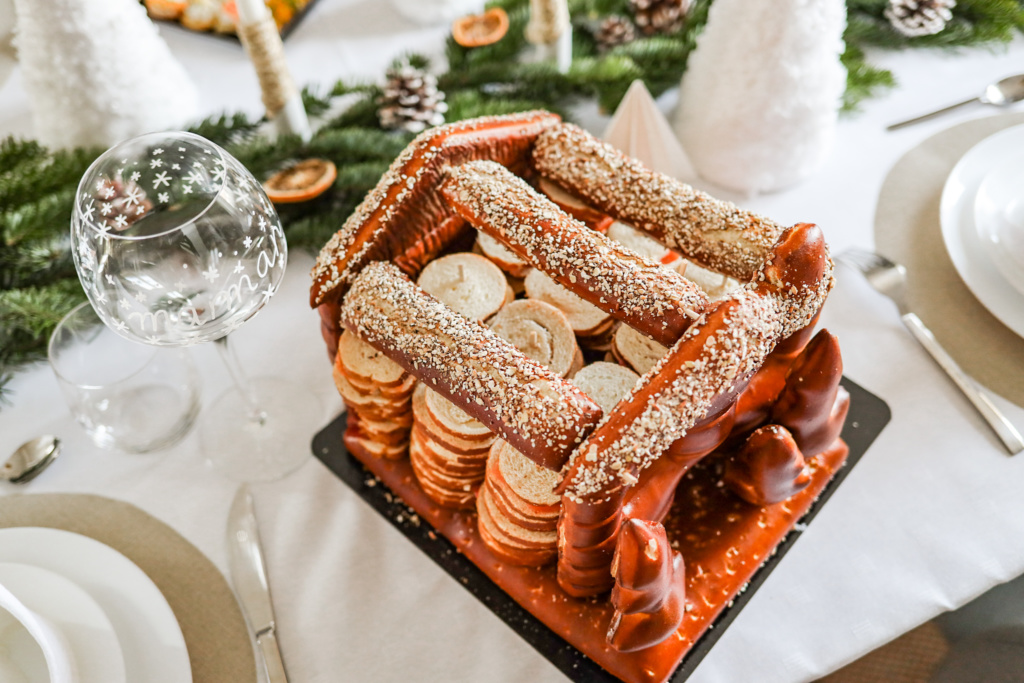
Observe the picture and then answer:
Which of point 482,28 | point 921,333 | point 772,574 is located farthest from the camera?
point 482,28

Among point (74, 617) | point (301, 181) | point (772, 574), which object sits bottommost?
point (772, 574)

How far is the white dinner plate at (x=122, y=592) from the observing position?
59 centimetres

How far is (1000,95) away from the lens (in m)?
0.99

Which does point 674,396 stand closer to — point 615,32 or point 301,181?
point 301,181

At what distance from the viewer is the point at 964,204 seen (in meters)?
0.80

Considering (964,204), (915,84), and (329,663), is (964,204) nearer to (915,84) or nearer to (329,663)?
(915,84)

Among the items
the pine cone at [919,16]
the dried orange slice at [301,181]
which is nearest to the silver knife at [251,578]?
the dried orange slice at [301,181]

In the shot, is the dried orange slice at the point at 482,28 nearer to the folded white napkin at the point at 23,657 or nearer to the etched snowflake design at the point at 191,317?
the etched snowflake design at the point at 191,317

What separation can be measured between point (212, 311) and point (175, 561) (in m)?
0.27

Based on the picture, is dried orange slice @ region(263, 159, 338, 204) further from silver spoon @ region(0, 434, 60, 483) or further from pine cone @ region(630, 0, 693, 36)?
pine cone @ region(630, 0, 693, 36)

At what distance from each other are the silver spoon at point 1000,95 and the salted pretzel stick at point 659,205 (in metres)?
0.58

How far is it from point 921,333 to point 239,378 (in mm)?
760

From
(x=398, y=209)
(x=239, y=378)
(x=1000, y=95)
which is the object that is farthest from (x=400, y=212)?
(x=1000, y=95)

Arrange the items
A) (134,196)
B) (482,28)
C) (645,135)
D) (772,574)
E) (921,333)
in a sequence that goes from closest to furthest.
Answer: (134,196), (772,574), (921,333), (645,135), (482,28)
